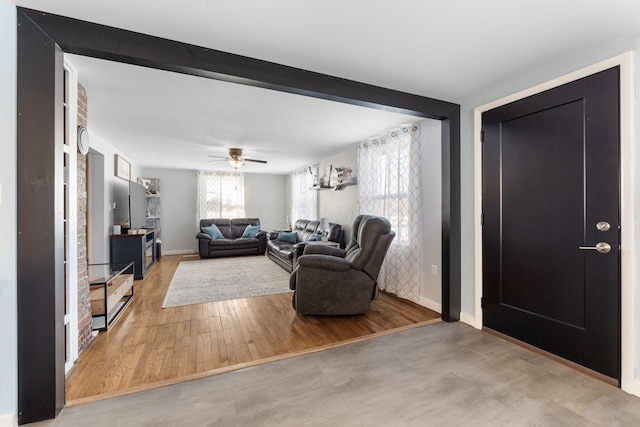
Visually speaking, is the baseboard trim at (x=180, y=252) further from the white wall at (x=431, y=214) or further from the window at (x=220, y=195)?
the white wall at (x=431, y=214)

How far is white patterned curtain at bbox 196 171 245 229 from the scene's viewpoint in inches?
286

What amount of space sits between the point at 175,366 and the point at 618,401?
9.34 ft

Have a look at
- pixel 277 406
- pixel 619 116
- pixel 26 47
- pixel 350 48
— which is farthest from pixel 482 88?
pixel 26 47

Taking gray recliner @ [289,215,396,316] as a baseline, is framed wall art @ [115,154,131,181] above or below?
above

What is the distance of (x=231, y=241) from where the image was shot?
6516 millimetres

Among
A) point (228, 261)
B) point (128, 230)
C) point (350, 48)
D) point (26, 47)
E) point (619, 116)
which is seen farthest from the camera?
point (228, 261)

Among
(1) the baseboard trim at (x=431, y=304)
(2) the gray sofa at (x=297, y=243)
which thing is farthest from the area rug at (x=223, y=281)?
(1) the baseboard trim at (x=431, y=304)

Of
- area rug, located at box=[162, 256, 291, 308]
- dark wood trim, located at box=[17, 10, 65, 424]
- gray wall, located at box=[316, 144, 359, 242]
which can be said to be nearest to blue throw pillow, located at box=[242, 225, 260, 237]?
area rug, located at box=[162, 256, 291, 308]

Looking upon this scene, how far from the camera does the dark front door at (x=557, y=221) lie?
177 centimetres

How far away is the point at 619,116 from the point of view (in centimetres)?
171

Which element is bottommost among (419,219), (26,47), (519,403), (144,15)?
(519,403)

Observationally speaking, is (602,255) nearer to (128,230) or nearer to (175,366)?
(175,366)

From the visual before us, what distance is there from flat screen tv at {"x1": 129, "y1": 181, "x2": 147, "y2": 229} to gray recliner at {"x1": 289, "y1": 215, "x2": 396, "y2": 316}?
325 cm
